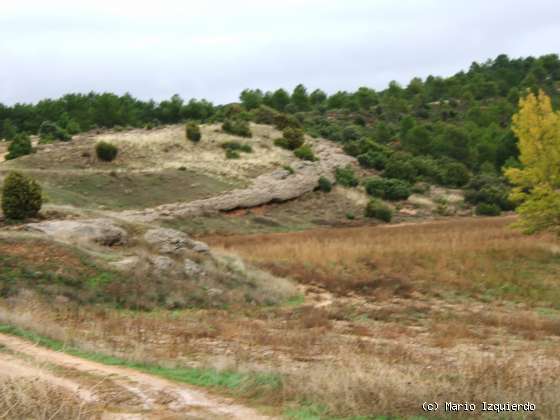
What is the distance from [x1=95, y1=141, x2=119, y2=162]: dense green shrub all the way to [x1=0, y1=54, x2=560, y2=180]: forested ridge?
992 centimetres

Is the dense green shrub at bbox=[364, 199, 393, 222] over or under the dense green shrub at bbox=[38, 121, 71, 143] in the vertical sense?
under

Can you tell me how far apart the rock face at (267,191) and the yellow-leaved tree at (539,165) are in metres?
18.4

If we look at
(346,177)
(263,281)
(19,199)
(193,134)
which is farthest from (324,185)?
(19,199)

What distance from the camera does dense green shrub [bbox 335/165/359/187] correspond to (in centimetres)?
5366

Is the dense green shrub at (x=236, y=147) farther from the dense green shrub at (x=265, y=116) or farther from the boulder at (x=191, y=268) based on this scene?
the boulder at (x=191, y=268)

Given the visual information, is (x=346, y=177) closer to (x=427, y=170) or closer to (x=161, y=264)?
(x=427, y=170)

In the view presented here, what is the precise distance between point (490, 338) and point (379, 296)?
256 inches

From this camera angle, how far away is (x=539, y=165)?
30.9m

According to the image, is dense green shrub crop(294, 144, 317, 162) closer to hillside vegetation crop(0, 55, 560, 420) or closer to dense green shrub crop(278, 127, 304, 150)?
hillside vegetation crop(0, 55, 560, 420)

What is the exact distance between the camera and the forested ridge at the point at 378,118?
2534 inches

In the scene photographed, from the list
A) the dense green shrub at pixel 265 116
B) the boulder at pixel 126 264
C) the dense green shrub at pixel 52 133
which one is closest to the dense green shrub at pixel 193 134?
the dense green shrub at pixel 52 133

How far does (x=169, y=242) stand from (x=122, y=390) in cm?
1328

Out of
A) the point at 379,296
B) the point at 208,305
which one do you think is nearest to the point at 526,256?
the point at 379,296

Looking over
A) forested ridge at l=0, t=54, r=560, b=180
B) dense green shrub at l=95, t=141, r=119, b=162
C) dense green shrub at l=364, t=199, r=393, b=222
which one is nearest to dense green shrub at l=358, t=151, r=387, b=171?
forested ridge at l=0, t=54, r=560, b=180
